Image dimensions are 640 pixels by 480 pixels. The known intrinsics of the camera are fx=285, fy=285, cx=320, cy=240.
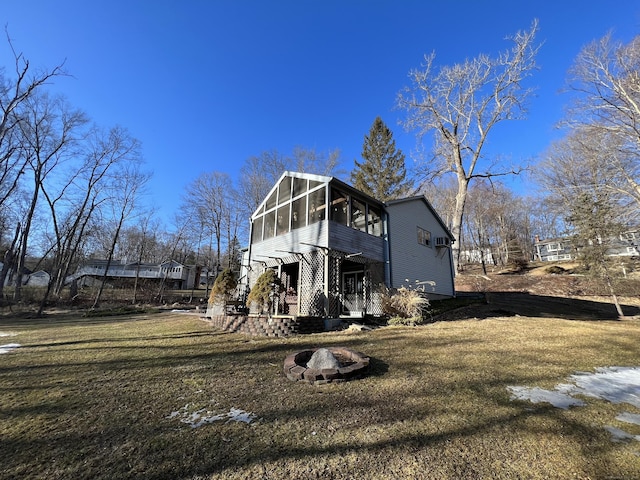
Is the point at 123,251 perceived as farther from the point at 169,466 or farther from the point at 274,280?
the point at 169,466

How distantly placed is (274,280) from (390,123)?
25.0 meters

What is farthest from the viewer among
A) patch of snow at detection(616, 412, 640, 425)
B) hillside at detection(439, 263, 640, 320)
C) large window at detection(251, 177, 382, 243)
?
hillside at detection(439, 263, 640, 320)

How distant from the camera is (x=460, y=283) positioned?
21688 mm

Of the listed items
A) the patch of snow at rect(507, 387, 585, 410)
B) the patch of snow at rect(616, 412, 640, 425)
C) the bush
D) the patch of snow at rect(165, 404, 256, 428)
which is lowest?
the patch of snow at rect(165, 404, 256, 428)

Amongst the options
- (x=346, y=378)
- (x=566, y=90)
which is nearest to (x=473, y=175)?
(x=566, y=90)

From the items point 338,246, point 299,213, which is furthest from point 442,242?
point 299,213

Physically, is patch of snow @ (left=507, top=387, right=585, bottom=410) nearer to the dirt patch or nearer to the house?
the house

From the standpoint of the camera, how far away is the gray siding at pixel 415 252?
1268 centimetres

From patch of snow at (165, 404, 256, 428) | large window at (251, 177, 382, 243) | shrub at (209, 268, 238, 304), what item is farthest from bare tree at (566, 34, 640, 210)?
shrub at (209, 268, 238, 304)

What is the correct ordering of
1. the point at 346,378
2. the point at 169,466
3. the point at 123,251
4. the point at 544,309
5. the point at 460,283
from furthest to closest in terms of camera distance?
the point at 123,251 < the point at 460,283 < the point at 544,309 < the point at 346,378 < the point at 169,466

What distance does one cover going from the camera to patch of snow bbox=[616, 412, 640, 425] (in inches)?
124

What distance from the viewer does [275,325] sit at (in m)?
8.19

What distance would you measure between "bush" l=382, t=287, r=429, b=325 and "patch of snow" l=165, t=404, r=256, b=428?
670 cm

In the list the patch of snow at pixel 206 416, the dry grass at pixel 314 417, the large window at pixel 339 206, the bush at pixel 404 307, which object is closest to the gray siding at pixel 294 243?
the large window at pixel 339 206
